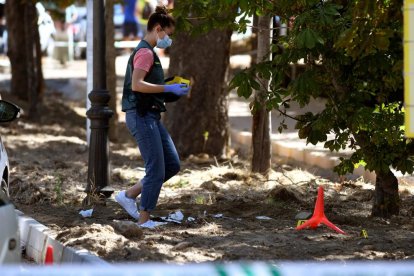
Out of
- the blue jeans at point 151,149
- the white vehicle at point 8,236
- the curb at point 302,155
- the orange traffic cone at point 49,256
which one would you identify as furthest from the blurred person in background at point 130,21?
the white vehicle at point 8,236

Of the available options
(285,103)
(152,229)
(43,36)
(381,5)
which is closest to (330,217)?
(285,103)

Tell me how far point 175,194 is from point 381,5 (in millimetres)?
4558

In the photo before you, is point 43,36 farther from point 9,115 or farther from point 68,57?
point 9,115

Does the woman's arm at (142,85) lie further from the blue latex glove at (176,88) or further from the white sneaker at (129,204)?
the white sneaker at (129,204)

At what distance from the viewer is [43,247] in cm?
916

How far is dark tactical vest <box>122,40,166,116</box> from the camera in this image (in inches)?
376

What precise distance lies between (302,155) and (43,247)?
24.8 feet

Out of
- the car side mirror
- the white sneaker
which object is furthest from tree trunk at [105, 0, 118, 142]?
the car side mirror

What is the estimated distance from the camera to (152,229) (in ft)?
31.9

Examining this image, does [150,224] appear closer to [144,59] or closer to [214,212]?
[214,212]

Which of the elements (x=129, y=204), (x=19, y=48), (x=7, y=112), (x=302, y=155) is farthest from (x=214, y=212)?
(x=19, y=48)

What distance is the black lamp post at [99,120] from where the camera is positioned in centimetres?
1146

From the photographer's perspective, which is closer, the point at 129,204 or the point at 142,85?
the point at 142,85

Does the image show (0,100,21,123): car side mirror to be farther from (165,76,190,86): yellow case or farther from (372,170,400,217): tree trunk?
(372,170,400,217): tree trunk
